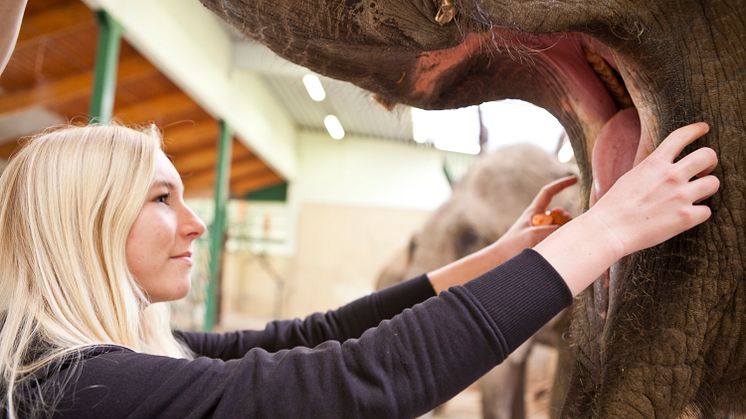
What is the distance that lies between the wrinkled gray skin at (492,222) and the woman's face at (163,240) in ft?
9.31

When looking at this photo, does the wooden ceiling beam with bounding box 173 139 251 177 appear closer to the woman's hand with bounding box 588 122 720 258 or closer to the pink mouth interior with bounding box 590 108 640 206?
the pink mouth interior with bounding box 590 108 640 206

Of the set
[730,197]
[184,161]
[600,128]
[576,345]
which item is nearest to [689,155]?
[730,197]

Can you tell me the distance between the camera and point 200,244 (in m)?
9.57

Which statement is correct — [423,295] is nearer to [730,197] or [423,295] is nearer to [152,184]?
[152,184]

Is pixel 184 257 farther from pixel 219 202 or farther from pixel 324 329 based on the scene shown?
pixel 219 202

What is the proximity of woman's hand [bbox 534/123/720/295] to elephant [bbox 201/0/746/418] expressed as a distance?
0.03 metres

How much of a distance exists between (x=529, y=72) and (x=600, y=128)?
113mm

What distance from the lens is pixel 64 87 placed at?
7.55 m

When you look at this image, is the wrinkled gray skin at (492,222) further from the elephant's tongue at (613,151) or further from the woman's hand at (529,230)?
the elephant's tongue at (613,151)

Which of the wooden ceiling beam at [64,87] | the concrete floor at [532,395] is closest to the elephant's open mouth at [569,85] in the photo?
the concrete floor at [532,395]

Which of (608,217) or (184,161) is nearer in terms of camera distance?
(608,217)

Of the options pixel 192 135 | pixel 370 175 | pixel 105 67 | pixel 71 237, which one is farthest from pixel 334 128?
pixel 71 237

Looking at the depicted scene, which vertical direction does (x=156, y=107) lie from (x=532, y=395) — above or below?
above

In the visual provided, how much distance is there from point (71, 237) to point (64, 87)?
7226 millimetres
